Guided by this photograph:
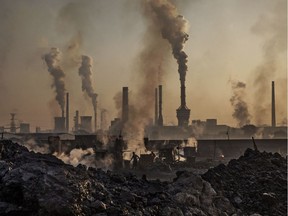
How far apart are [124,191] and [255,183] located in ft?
16.1

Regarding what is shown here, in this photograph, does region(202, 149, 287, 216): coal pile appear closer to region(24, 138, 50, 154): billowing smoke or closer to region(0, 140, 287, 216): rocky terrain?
region(0, 140, 287, 216): rocky terrain

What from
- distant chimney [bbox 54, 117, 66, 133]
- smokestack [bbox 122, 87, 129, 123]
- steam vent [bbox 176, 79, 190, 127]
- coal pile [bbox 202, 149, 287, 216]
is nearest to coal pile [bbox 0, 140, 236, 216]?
coal pile [bbox 202, 149, 287, 216]

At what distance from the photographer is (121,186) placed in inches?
380

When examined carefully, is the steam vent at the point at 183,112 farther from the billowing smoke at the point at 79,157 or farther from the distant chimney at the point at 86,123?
the billowing smoke at the point at 79,157

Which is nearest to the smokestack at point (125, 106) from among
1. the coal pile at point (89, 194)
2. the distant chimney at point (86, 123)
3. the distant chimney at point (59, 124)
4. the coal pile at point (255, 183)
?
the distant chimney at point (59, 124)

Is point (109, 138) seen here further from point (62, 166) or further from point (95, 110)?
point (62, 166)

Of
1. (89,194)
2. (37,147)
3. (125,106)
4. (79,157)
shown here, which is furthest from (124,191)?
(125,106)

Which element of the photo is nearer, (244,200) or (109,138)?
(244,200)

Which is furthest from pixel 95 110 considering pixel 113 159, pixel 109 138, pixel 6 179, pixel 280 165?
pixel 6 179

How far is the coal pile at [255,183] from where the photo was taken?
10625 millimetres

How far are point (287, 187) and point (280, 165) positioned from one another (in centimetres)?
220

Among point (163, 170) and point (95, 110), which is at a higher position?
point (95, 110)

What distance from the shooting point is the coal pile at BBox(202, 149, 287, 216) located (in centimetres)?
1062

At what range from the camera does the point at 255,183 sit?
465 inches
